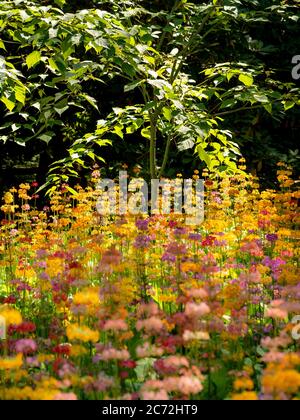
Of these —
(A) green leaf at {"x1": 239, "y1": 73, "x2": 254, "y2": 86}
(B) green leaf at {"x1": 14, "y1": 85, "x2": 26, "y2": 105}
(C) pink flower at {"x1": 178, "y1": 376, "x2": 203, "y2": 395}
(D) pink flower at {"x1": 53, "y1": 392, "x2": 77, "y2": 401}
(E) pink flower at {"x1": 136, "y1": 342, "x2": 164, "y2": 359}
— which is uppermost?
(A) green leaf at {"x1": 239, "y1": 73, "x2": 254, "y2": 86}

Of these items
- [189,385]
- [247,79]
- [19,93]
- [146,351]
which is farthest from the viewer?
[247,79]

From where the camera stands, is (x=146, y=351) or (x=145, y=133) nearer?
(x=146, y=351)

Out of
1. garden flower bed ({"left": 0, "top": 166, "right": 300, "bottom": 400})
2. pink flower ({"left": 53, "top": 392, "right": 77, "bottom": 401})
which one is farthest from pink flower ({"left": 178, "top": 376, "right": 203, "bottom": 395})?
pink flower ({"left": 53, "top": 392, "right": 77, "bottom": 401})

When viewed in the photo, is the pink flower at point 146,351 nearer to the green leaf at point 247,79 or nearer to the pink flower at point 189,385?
the pink flower at point 189,385

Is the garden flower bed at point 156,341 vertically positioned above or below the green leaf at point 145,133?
below

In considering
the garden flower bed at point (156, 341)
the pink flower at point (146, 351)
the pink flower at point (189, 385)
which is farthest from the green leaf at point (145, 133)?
the pink flower at point (189, 385)

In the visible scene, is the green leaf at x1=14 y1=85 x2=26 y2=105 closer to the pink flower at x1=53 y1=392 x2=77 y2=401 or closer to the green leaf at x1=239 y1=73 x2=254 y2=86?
the green leaf at x1=239 y1=73 x2=254 y2=86

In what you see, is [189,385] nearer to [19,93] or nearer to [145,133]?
[19,93]

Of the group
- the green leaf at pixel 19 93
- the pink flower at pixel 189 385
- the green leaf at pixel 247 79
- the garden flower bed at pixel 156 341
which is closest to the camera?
the pink flower at pixel 189 385

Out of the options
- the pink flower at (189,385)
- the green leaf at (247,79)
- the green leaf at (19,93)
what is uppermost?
the green leaf at (247,79)

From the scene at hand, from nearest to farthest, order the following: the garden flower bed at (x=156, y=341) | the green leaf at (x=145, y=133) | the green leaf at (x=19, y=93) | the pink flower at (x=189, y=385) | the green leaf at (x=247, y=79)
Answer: the pink flower at (x=189, y=385)
the garden flower bed at (x=156, y=341)
the green leaf at (x=19, y=93)
the green leaf at (x=247, y=79)
the green leaf at (x=145, y=133)

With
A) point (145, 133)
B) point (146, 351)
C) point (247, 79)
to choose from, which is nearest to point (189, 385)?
point (146, 351)

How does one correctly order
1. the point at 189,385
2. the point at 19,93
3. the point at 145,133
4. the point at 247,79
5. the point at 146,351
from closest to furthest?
1. the point at 189,385
2. the point at 146,351
3. the point at 19,93
4. the point at 247,79
5. the point at 145,133
